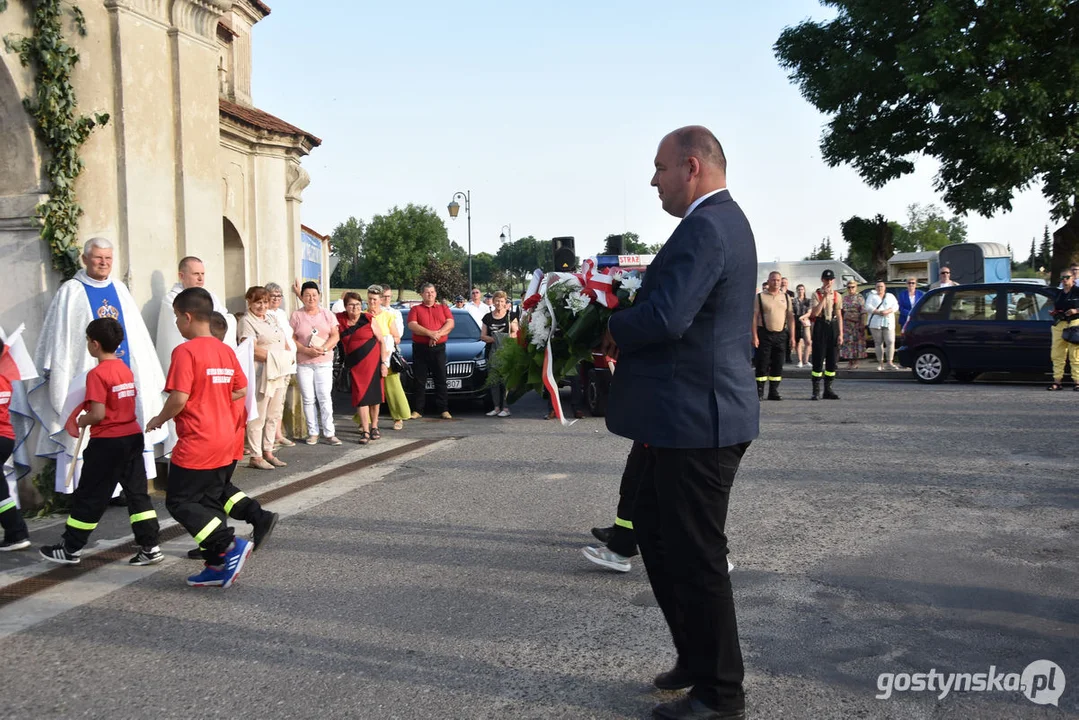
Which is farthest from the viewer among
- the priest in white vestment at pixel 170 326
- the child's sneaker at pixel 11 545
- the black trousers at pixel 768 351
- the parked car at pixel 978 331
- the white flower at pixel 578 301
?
the parked car at pixel 978 331

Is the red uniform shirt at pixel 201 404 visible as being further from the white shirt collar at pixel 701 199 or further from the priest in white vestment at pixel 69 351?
the white shirt collar at pixel 701 199

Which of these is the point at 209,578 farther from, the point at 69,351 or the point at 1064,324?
the point at 1064,324

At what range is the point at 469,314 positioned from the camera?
15852 millimetres

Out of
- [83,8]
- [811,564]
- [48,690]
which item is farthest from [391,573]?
[83,8]

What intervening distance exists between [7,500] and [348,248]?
494 feet

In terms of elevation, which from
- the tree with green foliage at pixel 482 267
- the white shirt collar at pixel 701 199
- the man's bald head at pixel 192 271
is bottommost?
the white shirt collar at pixel 701 199

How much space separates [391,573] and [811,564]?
7.86 feet

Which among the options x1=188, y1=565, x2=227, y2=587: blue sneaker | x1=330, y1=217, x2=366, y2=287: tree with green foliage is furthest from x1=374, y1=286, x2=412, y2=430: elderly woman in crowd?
x1=330, y1=217, x2=366, y2=287: tree with green foliage

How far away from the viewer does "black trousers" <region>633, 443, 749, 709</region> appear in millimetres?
3299

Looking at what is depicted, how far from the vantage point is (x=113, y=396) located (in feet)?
17.9

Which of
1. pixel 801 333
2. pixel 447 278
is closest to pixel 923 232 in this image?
pixel 447 278

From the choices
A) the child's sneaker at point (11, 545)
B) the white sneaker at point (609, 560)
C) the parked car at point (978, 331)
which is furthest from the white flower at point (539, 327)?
the parked car at point (978, 331)

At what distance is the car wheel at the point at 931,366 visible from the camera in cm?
1647

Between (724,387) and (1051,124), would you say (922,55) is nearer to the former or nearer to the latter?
(1051,124)
